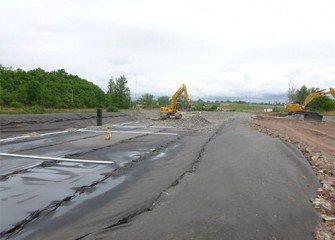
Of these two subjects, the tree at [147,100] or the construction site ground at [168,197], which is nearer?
the construction site ground at [168,197]

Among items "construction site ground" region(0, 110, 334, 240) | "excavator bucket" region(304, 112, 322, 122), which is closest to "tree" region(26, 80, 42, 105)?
"construction site ground" region(0, 110, 334, 240)

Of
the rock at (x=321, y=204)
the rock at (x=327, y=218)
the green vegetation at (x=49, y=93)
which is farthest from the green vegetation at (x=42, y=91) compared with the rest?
the rock at (x=327, y=218)

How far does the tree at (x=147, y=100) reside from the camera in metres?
47.1

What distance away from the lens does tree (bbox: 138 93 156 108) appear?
155ft

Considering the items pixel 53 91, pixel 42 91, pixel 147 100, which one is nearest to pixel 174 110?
pixel 42 91

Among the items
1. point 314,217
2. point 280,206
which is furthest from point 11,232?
point 314,217

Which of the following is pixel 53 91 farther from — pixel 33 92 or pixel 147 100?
pixel 147 100

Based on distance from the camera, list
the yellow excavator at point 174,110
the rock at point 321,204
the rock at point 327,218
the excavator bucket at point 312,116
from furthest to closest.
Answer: the excavator bucket at point 312,116 < the yellow excavator at point 174,110 < the rock at point 321,204 < the rock at point 327,218

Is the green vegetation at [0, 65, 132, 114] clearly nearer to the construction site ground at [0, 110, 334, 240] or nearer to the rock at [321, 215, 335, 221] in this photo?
the construction site ground at [0, 110, 334, 240]

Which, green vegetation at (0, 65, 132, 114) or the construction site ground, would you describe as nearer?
the construction site ground

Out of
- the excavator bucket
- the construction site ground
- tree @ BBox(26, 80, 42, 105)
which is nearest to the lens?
the construction site ground

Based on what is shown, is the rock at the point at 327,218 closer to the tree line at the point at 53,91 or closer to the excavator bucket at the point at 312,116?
the excavator bucket at the point at 312,116

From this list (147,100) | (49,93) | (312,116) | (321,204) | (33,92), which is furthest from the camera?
(147,100)

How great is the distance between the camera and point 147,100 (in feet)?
157
